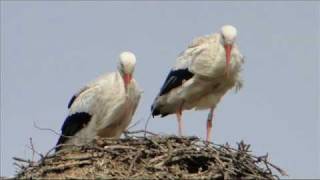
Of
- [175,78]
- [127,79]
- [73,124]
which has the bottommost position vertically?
[73,124]

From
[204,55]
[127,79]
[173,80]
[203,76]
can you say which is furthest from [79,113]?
[204,55]

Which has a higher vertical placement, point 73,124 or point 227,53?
point 227,53

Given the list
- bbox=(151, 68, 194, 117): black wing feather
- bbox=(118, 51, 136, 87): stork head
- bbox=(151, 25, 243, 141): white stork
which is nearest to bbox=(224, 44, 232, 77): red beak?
bbox=(151, 25, 243, 141): white stork

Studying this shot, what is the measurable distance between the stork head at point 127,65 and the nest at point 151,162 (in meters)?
1.28

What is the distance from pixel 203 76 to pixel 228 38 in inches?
20.9

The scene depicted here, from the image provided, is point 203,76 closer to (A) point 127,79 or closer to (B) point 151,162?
(A) point 127,79

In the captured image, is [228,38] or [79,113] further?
[228,38]

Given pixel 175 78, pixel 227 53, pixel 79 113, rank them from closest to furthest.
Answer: pixel 79 113
pixel 227 53
pixel 175 78

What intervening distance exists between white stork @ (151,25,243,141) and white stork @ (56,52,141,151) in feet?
3.40

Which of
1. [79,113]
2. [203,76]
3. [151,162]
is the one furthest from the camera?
[203,76]

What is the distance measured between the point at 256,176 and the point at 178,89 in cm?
284

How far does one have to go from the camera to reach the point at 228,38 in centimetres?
1422

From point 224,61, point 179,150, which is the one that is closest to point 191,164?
point 179,150

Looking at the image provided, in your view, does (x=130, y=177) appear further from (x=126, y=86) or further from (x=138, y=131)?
(x=126, y=86)
